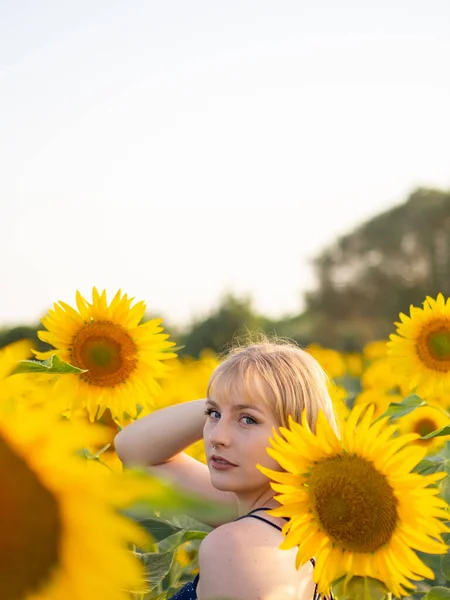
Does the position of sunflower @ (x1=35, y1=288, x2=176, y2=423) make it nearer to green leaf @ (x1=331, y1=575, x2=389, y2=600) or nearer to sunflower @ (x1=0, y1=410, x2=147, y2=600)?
green leaf @ (x1=331, y1=575, x2=389, y2=600)

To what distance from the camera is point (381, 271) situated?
27234 millimetres

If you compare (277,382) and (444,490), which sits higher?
(277,382)

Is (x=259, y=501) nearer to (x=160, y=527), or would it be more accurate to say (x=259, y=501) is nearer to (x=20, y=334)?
(x=160, y=527)

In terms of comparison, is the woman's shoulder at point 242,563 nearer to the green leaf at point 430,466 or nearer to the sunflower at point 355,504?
the sunflower at point 355,504

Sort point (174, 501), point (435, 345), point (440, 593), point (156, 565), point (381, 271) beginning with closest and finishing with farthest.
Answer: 1. point (174, 501)
2. point (440, 593)
3. point (156, 565)
4. point (435, 345)
5. point (381, 271)

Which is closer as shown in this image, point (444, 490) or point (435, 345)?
point (444, 490)

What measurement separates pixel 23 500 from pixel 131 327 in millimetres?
2266

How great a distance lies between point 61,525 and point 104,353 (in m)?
2.16

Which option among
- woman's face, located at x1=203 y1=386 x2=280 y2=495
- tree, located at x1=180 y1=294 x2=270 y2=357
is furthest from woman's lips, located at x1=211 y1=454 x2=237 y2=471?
tree, located at x1=180 y1=294 x2=270 y2=357

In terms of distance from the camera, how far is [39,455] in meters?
0.49

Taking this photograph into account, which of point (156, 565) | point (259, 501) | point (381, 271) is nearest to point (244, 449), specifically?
point (259, 501)

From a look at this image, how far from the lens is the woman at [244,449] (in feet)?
4.89

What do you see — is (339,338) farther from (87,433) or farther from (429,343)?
(87,433)

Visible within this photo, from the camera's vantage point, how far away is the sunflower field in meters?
0.48
